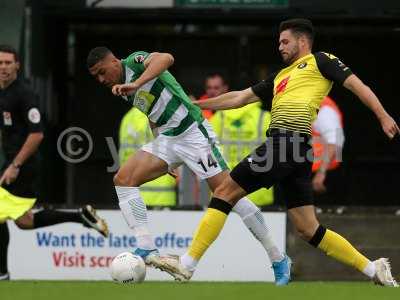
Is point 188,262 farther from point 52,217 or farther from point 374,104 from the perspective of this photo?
point 52,217

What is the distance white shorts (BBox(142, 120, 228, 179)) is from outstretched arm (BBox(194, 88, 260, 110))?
0.35 meters

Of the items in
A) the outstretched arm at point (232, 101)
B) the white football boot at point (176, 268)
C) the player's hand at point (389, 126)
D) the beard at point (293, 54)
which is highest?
the beard at point (293, 54)

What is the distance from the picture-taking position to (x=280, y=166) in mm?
9094

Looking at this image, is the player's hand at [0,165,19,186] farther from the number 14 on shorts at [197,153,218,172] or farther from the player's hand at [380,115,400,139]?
the player's hand at [380,115,400,139]

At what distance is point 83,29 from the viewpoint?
16.1m

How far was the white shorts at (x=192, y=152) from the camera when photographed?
10.1 m

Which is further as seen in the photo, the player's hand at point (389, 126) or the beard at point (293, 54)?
the beard at point (293, 54)

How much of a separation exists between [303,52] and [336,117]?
3.49 metres

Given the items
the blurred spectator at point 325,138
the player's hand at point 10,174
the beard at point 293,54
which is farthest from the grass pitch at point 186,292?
the blurred spectator at point 325,138

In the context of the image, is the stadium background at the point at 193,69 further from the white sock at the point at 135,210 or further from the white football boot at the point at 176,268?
the white football boot at the point at 176,268

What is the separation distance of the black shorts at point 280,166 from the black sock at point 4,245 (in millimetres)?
3361

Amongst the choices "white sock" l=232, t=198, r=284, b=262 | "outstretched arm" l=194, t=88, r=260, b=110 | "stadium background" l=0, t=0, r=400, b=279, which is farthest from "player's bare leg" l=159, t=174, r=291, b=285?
"stadium background" l=0, t=0, r=400, b=279

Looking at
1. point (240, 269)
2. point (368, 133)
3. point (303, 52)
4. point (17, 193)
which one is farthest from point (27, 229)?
point (368, 133)

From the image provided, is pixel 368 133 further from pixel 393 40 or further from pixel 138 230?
pixel 138 230
